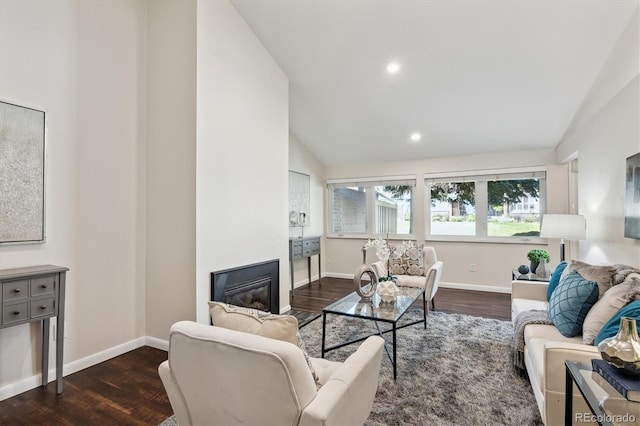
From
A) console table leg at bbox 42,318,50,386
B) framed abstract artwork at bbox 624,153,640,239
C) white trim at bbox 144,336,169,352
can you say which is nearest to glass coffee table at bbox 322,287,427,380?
white trim at bbox 144,336,169,352

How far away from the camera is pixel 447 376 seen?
2.46 metres

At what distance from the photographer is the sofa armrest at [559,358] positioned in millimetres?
1591

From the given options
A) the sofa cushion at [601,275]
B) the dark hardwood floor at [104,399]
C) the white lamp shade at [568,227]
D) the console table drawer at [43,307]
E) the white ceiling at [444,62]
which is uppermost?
the white ceiling at [444,62]

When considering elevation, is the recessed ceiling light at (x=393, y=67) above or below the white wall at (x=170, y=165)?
above

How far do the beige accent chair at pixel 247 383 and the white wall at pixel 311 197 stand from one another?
13.6 ft

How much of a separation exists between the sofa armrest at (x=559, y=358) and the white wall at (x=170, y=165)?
259 centimetres

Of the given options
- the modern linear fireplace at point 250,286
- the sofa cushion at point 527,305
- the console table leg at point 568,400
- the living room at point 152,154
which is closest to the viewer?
the console table leg at point 568,400

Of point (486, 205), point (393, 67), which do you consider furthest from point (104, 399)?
point (486, 205)

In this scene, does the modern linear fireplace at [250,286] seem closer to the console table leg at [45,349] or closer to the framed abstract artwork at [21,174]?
the console table leg at [45,349]

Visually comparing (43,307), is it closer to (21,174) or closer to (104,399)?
(104,399)

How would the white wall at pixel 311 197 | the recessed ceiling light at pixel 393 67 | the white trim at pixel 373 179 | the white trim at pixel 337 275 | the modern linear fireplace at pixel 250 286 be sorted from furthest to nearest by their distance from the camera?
the white trim at pixel 337 275
the white trim at pixel 373 179
the white wall at pixel 311 197
the recessed ceiling light at pixel 393 67
the modern linear fireplace at pixel 250 286

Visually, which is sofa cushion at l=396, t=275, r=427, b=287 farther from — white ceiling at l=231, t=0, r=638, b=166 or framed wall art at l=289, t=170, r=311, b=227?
white ceiling at l=231, t=0, r=638, b=166

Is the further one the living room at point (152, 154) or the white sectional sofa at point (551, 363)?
the living room at point (152, 154)

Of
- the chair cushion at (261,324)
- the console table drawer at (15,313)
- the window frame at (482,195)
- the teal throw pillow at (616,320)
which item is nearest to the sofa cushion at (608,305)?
the teal throw pillow at (616,320)
